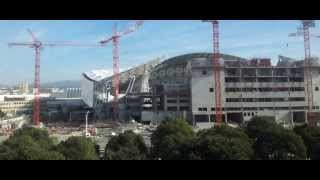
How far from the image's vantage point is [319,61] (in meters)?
18.7

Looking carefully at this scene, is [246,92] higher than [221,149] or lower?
higher

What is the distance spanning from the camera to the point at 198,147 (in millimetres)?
5809

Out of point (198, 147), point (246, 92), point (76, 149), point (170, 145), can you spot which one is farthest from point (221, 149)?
point (246, 92)

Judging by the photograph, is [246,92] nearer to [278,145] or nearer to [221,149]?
[278,145]

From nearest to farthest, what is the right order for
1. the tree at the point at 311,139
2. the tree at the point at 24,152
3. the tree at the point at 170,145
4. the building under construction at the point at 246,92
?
the tree at the point at 24,152 → the tree at the point at 170,145 → the tree at the point at 311,139 → the building under construction at the point at 246,92

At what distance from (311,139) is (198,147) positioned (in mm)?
2576

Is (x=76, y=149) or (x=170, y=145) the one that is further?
A: (x=170, y=145)

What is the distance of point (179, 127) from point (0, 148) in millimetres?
3765

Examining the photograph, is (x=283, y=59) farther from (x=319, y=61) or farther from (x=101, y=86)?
(x=101, y=86)

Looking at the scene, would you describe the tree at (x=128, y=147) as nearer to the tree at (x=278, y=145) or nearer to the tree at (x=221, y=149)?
the tree at (x=221, y=149)

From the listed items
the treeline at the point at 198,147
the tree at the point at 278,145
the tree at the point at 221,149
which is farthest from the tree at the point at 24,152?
the tree at the point at 278,145

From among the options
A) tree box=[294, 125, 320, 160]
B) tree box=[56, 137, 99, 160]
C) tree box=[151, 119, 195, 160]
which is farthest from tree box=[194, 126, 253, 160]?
tree box=[56, 137, 99, 160]

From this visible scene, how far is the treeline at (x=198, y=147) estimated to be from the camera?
554 cm

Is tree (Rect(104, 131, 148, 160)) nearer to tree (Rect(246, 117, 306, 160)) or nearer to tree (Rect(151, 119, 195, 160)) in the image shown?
tree (Rect(151, 119, 195, 160))
